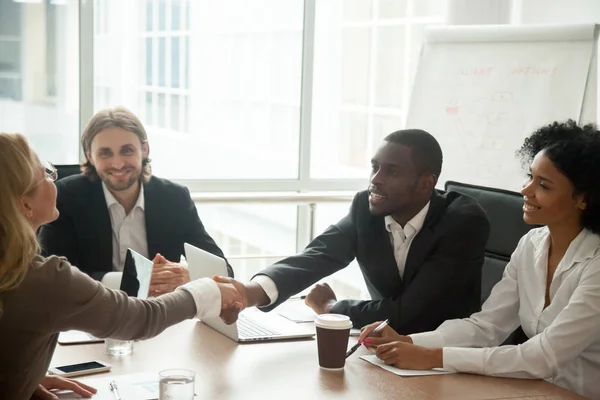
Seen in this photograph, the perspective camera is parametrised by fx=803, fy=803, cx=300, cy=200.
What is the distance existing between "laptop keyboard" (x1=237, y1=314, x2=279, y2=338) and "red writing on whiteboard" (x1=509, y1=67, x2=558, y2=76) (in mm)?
2132

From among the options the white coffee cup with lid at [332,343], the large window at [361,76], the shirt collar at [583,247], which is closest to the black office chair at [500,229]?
the shirt collar at [583,247]

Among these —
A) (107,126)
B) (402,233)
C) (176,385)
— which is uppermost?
(107,126)

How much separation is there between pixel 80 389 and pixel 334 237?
1241 millimetres

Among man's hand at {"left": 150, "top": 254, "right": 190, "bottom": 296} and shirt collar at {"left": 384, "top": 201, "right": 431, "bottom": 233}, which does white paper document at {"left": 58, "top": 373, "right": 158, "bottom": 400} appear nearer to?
man's hand at {"left": 150, "top": 254, "right": 190, "bottom": 296}

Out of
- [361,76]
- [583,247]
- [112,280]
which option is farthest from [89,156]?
[361,76]

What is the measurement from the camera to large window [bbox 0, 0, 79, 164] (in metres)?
4.11

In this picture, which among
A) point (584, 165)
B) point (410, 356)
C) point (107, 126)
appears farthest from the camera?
point (107, 126)

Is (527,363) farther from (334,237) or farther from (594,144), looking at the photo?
(334,237)

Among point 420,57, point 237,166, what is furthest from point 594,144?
point 237,166

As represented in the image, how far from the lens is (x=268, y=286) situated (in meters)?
2.51

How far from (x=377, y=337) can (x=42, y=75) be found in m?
2.74

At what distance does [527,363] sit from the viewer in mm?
2020

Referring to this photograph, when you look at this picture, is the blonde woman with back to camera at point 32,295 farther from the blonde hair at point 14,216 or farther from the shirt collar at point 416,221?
the shirt collar at point 416,221

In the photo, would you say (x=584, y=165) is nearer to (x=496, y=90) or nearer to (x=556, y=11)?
(x=496, y=90)
